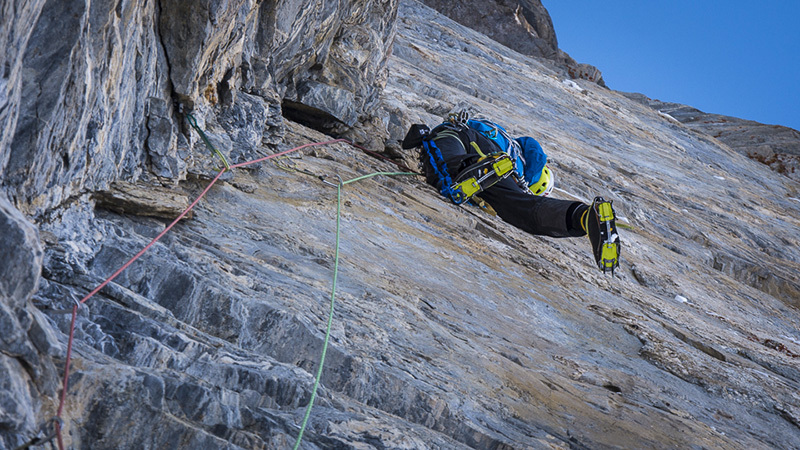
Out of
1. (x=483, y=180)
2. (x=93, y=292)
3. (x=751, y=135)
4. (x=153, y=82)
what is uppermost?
(x=751, y=135)

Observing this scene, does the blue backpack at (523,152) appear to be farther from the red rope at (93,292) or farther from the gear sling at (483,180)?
the red rope at (93,292)

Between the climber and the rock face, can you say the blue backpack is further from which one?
the rock face

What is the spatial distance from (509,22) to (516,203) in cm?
2947

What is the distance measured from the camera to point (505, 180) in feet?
21.9

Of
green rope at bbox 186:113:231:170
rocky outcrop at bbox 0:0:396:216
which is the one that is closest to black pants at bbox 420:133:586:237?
rocky outcrop at bbox 0:0:396:216

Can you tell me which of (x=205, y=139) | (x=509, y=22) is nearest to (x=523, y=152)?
(x=205, y=139)

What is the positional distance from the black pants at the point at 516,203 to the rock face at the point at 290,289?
1.27ft

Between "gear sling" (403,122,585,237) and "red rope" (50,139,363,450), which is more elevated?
"gear sling" (403,122,585,237)

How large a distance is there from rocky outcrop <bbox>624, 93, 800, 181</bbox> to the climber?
19590 mm

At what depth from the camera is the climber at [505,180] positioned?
5.47 meters

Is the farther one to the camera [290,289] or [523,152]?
[523,152]

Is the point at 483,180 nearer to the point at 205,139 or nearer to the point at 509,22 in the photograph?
the point at 205,139

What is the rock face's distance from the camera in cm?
257

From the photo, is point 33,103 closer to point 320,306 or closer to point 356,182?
point 320,306
